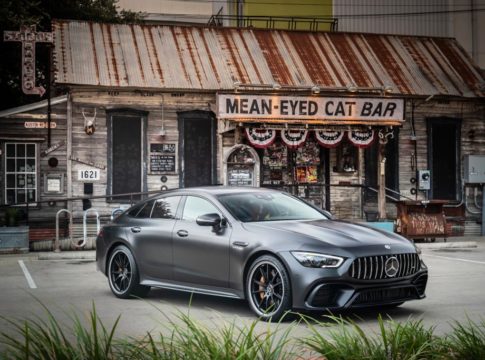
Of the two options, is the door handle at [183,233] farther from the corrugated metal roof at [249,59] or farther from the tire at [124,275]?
the corrugated metal roof at [249,59]

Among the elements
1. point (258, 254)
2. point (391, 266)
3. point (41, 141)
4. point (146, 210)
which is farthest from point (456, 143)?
point (258, 254)

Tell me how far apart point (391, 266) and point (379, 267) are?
0.63 feet

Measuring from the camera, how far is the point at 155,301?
36.3 feet

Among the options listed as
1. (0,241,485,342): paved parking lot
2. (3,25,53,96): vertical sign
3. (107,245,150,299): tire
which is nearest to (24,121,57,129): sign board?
(3,25,53,96): vertical sign

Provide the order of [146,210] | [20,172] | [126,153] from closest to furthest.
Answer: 1. [146,210]
2. [20,172]
3. [126,153]

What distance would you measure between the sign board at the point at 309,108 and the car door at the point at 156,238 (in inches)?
464

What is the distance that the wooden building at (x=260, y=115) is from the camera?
76.5ft

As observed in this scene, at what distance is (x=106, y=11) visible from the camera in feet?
103

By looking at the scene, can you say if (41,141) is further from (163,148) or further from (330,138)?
(330,138)

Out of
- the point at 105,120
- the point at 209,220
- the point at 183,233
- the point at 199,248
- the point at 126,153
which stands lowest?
the point at 199,248

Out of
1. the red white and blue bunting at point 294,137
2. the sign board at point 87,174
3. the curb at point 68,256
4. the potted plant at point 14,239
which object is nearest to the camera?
the curb at point 68,256

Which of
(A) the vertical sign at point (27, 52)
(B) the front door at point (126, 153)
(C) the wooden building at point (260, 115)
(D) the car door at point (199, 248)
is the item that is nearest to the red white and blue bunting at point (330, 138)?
(C) the wooden building at point (260, 115)

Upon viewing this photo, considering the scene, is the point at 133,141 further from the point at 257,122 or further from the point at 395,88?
the point at 395,88

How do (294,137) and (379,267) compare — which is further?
(294,137)
